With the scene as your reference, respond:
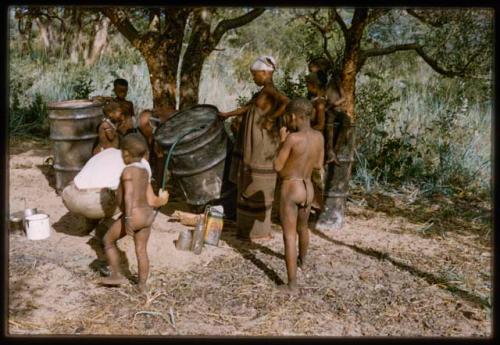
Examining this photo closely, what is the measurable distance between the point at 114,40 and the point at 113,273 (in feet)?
55.0

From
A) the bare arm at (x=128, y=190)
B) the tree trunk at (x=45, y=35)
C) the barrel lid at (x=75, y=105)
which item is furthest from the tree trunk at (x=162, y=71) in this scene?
the tree trunk at (x=45, y=35)

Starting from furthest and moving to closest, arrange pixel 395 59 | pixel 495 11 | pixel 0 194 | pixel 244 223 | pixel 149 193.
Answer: pixel 395 59 < pixel 244 223 < pixel 149 193 < pixel 0 194 < pixel 495 11

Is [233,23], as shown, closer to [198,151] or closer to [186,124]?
[186,124]

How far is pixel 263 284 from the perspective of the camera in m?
4.74

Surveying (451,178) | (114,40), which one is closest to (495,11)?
(451,178)

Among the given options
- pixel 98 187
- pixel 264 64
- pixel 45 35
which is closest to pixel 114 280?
pixel 98 187

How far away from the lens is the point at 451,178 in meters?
7.80

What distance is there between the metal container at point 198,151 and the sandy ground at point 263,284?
1.56 ft

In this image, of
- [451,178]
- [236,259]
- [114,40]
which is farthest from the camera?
[114,40]

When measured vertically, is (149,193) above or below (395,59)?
below

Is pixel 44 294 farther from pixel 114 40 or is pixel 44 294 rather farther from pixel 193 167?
pixel 114 40

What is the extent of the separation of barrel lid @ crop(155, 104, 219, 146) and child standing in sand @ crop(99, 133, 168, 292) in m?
1.49

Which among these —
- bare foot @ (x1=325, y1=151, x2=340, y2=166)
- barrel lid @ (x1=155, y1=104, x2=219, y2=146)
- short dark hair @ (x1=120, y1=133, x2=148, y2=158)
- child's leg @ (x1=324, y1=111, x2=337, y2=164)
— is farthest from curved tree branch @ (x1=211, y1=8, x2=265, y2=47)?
short dark hair @ (x1=120, y1=133, x2=148, y2=158)

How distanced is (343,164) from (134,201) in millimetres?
2705
